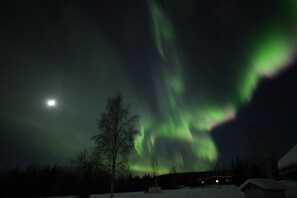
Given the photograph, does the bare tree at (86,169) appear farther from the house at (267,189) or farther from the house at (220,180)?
the house at (220,180)

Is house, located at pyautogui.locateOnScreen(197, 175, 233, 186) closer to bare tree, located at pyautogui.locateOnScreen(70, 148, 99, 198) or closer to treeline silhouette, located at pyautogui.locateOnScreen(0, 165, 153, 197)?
treeline silhouette, located at pyautogui.locateOnScreen(0, 165, 153, 197)

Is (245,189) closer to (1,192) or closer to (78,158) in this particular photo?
(78,158)

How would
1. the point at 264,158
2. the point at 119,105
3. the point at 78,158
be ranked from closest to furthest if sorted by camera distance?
1. the point at 119,105
2. the point at 78,158
3. the point at 264,158

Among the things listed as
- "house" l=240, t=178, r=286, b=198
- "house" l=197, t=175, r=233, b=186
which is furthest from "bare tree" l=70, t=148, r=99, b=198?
"house" l=197, t=175, r=233, b=186

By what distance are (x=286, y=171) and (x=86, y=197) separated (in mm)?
20388

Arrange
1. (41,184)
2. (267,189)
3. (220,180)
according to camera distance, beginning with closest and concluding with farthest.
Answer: (267,189), (41,184), (220,180)

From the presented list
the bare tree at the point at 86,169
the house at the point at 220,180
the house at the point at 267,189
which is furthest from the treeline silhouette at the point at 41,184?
the house at the point at 220,180

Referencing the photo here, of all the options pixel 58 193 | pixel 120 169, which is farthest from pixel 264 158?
pixel 58 193

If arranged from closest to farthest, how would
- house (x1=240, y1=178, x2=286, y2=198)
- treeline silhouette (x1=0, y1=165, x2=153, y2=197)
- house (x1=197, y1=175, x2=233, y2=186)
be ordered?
house (x1=240, y1=178, x2=286, y2=198) < treeline silhouette (x1=0, y1=165, x2=153, y2=197) < house (x1=197, y1=175, x2=233, y2=186)

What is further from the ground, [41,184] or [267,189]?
[41,184]

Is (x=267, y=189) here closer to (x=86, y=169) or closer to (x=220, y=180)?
(x=86, y=169)

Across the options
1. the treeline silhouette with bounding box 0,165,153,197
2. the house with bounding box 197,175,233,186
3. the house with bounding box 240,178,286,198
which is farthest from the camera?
the house with bounding box 197,175,233,186

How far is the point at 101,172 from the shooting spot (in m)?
21.5

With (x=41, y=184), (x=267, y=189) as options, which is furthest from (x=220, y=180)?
(x=267, y=189)
